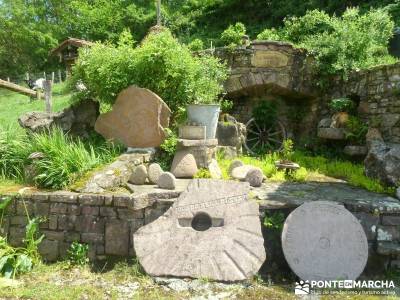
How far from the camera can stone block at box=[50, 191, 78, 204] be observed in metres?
4.31

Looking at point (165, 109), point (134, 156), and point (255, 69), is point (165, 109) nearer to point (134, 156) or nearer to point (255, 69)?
point (134, 156)

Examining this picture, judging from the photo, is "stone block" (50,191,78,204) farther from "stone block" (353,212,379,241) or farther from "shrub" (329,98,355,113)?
"shrub" (329,98,355,113)

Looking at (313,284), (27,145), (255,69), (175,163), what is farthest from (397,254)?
(255,69)

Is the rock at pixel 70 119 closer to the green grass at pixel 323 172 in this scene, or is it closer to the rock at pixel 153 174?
the rock at pixel 153 174

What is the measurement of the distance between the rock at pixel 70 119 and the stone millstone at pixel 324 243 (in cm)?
393

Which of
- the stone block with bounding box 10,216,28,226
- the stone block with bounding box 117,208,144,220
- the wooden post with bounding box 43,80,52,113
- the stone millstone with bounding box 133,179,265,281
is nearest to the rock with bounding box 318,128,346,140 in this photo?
the stone millstone with bounding box 133,179,265,281

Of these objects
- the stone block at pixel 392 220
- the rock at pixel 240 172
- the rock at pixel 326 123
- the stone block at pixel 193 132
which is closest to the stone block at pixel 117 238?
the rock at pixel 240 172

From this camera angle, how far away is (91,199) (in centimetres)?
429

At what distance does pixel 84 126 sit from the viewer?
6.55 m

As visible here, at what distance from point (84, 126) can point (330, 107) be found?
17.1 ft

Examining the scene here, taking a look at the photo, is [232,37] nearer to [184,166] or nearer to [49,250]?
[184,166]

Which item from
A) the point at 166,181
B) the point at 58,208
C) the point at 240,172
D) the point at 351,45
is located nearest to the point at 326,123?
the point at 351,45

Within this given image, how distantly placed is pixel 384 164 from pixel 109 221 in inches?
143

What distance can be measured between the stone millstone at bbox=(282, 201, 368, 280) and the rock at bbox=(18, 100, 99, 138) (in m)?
3.93
